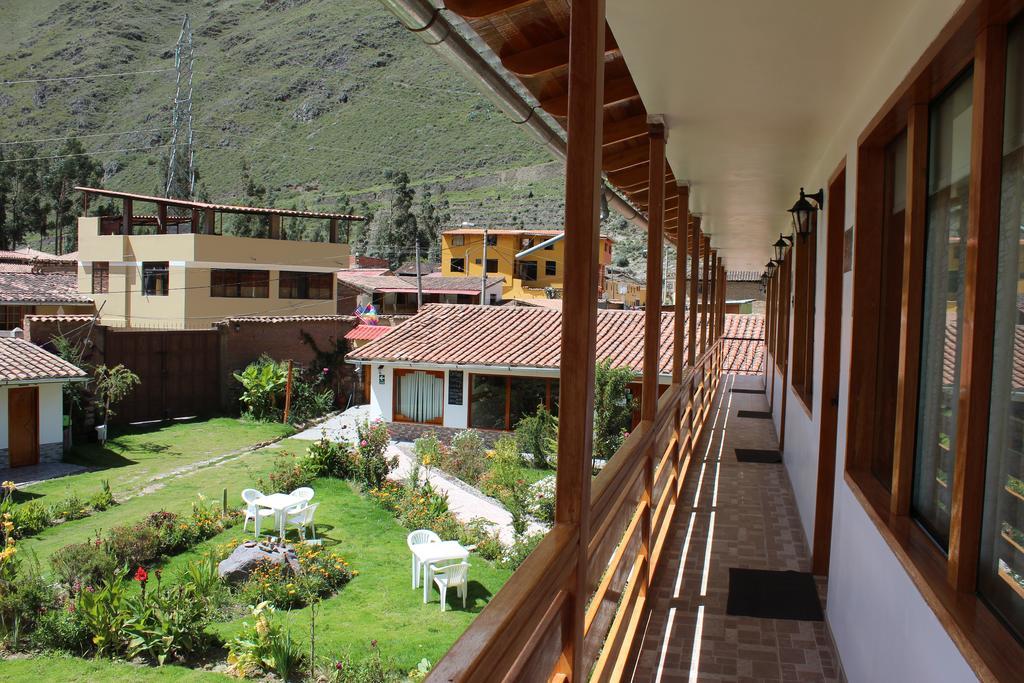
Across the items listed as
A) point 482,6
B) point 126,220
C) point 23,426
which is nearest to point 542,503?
point 482,6

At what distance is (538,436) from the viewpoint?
15.9 metres

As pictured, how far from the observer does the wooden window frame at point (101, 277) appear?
2928 centimetres

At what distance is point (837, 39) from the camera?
307cm

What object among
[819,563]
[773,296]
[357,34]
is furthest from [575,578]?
[357,34]

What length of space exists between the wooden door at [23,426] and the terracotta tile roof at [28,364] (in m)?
0.46

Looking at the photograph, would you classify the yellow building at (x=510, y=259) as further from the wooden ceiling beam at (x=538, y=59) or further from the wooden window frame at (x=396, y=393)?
the wooden ceiling beam at (x=538, y=59)

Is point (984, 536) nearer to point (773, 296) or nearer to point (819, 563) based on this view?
point (819, 563)

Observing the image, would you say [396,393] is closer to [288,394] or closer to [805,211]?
Result: [288,394]

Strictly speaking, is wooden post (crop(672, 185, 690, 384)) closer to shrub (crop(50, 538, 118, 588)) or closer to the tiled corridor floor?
the tiled corridor floor

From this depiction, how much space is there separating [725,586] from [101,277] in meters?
29.7

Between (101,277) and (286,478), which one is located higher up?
(101,277)

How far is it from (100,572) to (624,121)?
8.46 m

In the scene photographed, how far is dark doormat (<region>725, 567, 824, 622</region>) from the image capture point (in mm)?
4367

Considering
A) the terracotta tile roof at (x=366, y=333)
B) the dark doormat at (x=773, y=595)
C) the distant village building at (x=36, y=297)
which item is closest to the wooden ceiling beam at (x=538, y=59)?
the dark doormat at (x=773, y=595)
